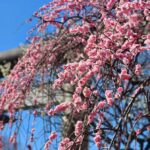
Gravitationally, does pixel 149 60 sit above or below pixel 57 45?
above

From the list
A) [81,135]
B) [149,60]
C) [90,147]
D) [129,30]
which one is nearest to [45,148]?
[81,135]

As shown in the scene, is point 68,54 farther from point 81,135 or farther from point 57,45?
point 81,135

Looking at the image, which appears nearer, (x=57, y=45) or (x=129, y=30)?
(x=129, y=30)

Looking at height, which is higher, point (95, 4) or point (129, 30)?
point (95, 4)

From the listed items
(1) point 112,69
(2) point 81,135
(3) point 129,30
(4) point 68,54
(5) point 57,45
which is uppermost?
(4) point 68,54

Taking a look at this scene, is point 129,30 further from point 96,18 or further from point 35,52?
point 35,52

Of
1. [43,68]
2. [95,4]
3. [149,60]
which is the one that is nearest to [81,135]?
[43,68]

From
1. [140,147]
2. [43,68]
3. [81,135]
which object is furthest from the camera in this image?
[140,147]

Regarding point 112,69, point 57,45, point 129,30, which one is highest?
point 57,45

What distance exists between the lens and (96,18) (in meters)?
3.79

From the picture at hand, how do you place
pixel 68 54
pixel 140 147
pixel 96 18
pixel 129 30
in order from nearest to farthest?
pixel 129 30
pixel 96 18
pixel 68 54
pixel 140 147

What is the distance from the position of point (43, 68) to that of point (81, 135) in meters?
1.23

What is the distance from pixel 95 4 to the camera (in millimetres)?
3525

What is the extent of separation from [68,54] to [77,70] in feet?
4.83
